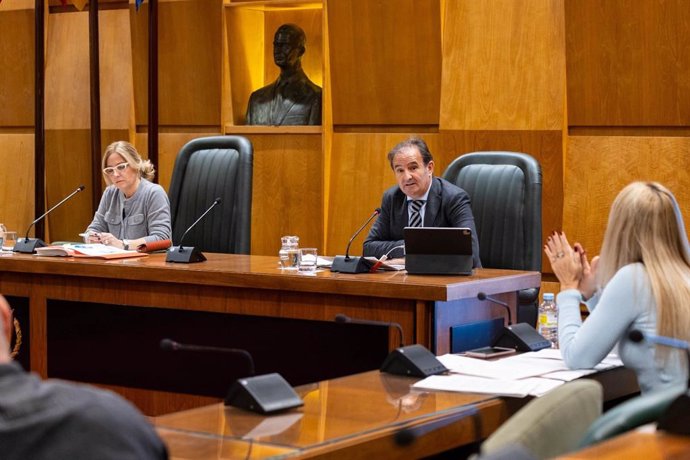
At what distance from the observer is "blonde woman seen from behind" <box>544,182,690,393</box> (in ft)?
8.95

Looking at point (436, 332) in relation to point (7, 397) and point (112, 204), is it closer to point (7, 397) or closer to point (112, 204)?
point (7, 397)

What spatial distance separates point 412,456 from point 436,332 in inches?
49.5

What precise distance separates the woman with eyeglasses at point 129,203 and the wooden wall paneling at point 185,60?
153 cm

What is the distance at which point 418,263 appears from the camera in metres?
3.84

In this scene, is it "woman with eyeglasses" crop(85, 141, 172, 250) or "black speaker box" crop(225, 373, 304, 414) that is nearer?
"black speaker box" crop(225, 373, 304, 414)

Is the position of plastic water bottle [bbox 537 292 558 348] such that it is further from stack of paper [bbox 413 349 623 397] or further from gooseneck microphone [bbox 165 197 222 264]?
gooseneck microphone [bbox 165 197 222 264]

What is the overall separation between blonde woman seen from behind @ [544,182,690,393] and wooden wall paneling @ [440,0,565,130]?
124 inches

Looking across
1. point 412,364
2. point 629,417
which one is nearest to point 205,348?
point 412,364

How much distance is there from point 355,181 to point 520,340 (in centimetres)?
354

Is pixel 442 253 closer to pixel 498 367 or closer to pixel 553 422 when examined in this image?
pixel 498 367

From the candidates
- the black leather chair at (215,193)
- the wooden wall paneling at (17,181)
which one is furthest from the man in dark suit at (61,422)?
the wooden wall paneling at (17,181)

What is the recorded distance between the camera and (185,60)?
7125 millimetres

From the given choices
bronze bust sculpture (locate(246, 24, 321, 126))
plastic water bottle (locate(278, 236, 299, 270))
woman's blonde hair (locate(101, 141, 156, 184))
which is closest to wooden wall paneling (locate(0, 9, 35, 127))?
bronze bust sculpture (locate(246, 24, 321, 126))

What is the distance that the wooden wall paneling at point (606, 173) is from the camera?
5621 millimetres
